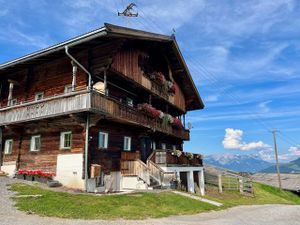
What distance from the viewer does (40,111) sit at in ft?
61.4

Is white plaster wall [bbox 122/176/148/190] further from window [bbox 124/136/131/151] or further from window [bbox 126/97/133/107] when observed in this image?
window [bbox 126/97/133/107]

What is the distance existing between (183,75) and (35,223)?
23.9 meters

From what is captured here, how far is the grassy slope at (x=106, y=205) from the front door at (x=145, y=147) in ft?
27.4

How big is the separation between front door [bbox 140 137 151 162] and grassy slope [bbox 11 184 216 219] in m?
8.34

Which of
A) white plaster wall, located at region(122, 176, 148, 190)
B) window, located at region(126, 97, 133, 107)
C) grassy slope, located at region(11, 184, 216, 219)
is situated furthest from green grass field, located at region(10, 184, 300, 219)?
window, located at region(126, 97, 133, 107)

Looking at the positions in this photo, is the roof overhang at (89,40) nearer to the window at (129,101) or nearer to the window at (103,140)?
the window at (129,101)

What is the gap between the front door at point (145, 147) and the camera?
25.0 metres

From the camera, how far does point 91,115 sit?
17750mm

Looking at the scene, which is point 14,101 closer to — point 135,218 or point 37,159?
point 37,159

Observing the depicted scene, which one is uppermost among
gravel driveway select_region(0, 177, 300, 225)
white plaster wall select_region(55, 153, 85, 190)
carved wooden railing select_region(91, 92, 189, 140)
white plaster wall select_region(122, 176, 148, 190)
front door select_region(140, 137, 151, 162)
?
carved wooden railing select_region(91, 92, 189, 140)

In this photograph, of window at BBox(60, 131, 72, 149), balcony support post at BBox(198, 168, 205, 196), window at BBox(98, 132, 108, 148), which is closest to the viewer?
window at BBox(60, 131, 72, 149)

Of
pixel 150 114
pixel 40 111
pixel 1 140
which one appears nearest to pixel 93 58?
pixel 40 111

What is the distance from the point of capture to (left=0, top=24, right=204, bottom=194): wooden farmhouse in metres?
17.8

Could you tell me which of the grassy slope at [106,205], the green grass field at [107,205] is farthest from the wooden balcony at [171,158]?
the grassy slope at [106,205]
